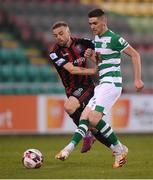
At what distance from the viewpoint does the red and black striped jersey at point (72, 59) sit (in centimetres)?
1000

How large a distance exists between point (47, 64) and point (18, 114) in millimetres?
4610

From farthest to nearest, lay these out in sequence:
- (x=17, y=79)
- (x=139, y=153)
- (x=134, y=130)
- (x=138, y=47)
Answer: (x=138, y=47), (x=17, y=79), (x=134, y=130), (x=139, y=153)

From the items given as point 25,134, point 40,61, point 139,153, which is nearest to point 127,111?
point 25,134

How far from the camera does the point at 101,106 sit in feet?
30.4

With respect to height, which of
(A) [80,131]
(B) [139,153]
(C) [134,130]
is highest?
(A) [80,131]

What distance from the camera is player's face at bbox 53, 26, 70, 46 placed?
977cm

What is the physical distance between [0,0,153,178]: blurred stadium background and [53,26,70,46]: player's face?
4.48 metres

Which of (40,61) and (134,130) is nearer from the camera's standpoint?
(134,130)

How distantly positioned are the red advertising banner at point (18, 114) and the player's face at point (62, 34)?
747cm

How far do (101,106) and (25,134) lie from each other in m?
8.52

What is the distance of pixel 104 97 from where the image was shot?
9312 mm

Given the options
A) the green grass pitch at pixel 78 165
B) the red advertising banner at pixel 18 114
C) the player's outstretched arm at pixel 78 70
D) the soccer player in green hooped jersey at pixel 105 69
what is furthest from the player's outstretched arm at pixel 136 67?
the red advertising banner at pixel 18 114

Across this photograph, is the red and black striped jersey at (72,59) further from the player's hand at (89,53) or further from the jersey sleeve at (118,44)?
the jersey sleeve at (118,44)

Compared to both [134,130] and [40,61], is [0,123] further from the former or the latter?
[40,61]
